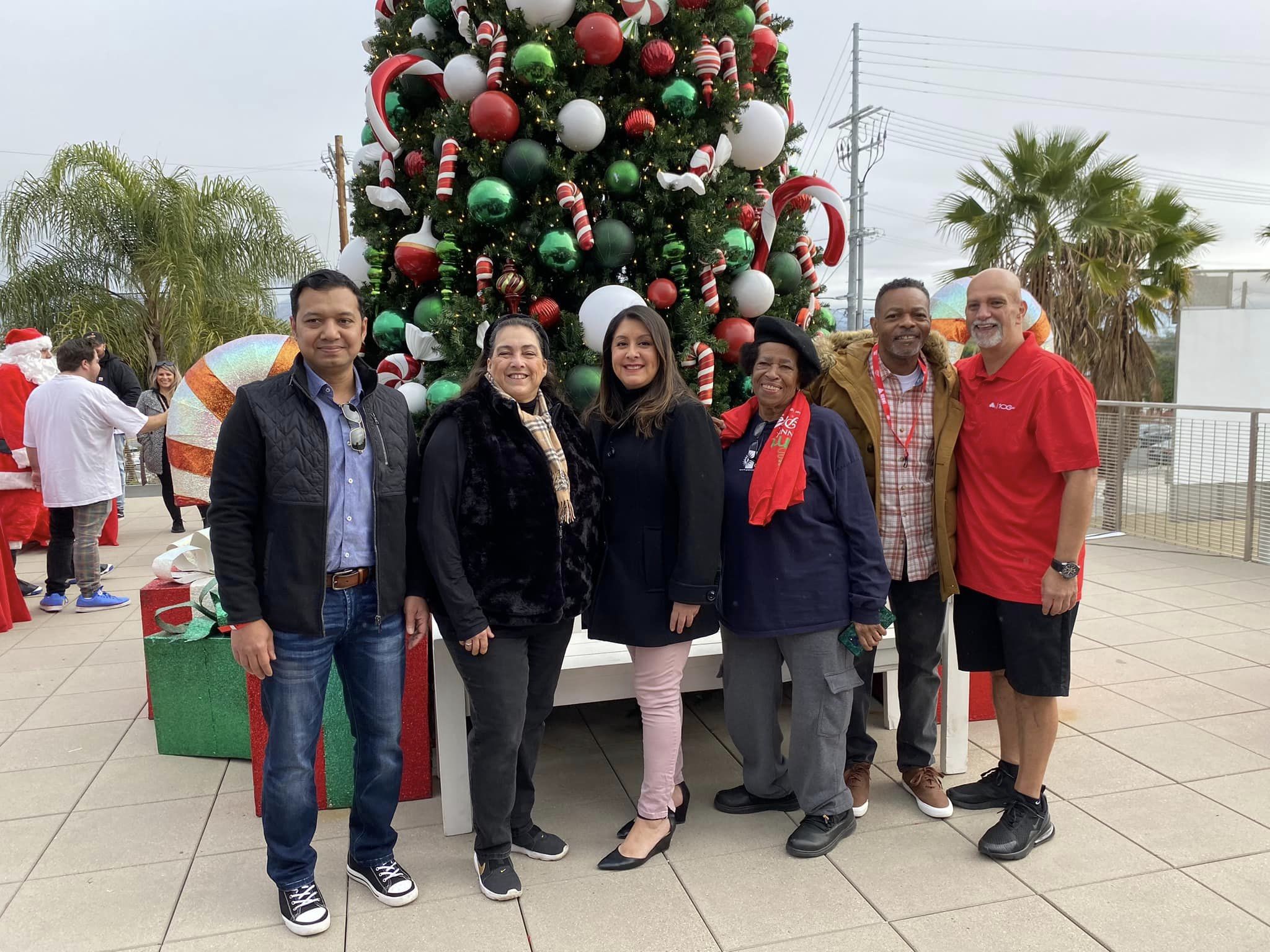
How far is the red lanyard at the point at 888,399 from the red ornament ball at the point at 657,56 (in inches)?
64.2

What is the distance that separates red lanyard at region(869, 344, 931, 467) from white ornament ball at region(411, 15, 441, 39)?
263 centimetres

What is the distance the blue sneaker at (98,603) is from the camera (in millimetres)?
6019

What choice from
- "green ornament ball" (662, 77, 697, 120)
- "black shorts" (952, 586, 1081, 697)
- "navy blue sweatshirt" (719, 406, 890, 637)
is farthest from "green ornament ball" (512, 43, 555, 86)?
"black shorts" (952, 586, 1081, 697)

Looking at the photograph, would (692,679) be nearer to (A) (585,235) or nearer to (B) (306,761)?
(B) (306,761)

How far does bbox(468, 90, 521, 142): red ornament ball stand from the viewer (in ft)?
11.4

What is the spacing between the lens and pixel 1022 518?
2654mm

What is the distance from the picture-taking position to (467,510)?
2.40 m

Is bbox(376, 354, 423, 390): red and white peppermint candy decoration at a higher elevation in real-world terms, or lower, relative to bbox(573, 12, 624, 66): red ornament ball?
lower

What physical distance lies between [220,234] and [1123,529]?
14.4 meters

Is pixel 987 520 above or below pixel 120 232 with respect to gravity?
below

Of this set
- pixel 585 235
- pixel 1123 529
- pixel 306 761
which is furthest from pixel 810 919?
pixel 1123 529

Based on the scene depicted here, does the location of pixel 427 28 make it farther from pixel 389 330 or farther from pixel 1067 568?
pixel 1067 568

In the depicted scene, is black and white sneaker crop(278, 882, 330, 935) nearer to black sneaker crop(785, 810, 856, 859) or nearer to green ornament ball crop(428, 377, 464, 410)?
black sneaker crop(785, 810, 856, 859)

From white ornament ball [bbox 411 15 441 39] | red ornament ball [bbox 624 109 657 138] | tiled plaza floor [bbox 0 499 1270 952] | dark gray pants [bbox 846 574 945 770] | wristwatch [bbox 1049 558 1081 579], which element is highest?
white ornament ball [bbox 411 15 441 39]
